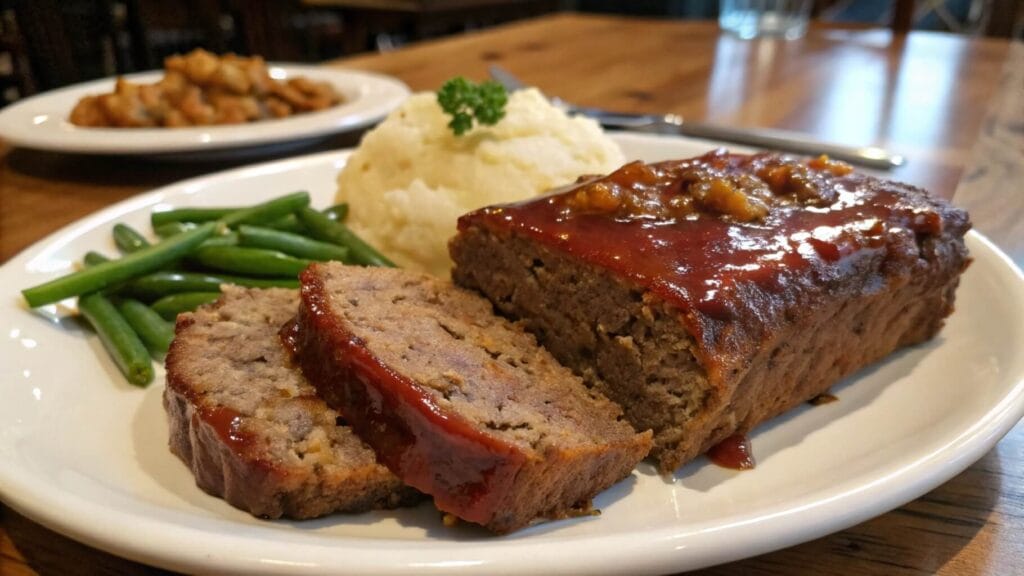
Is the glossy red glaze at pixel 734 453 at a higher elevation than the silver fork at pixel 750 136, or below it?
below

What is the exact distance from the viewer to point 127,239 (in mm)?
3281

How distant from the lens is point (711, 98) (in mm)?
6809

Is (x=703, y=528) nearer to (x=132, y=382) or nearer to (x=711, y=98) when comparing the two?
(x=132, y=382)

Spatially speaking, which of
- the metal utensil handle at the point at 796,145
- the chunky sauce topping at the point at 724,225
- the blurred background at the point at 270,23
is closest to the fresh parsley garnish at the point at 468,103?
the chunky sauce topping at the point at 724,225

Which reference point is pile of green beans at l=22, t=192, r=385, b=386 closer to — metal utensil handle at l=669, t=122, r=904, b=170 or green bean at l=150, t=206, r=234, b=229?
green bean at l=150, t=206, r=234, b=229

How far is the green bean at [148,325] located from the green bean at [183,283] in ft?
0.30

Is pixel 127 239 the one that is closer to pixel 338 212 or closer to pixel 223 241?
pixel 223 241

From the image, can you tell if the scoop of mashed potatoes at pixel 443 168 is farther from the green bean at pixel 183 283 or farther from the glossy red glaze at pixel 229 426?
the glossy red glaze at pixel 229 426

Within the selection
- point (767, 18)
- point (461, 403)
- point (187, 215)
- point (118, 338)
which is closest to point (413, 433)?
point (461, 403)

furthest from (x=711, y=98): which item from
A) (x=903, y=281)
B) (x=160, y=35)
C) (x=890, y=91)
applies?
(x=160, y=35)

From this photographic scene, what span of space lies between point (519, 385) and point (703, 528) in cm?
75

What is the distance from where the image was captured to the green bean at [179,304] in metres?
3.01

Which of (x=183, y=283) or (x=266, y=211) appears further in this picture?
(x=266, y=211)

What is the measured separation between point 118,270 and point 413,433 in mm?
1586
